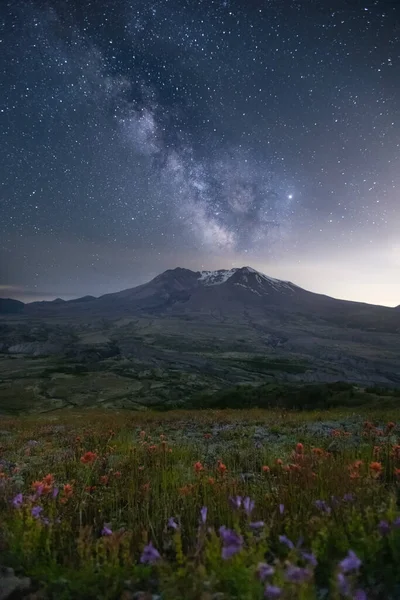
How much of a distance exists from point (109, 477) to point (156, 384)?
281 feet

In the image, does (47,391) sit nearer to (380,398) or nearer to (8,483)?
(380,398)

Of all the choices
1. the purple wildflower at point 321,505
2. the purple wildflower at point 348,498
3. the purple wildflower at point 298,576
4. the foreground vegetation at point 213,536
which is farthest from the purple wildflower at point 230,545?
the purple wildflower at point 348,498

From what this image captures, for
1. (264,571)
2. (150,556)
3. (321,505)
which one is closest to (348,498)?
(321,505)

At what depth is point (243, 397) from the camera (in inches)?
1786

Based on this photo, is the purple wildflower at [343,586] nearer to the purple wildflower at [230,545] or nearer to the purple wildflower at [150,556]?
the purple wildflower at [230,545]

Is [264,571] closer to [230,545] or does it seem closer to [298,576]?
[298,576]

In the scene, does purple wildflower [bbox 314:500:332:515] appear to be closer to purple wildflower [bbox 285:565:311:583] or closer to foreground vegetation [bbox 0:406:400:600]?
foreground vegetation [bbox 0:406:400:600]

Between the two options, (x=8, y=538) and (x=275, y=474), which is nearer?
(x=8, y=538)

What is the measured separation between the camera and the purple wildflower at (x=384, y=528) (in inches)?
107

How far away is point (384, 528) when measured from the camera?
2.74m

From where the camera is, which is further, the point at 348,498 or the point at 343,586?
the point at 348,498

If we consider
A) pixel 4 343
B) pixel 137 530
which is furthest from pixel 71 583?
pixel 4 343

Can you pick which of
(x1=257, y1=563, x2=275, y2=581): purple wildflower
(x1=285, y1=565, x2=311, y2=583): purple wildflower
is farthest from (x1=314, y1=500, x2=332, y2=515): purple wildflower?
(x1=285, y1=565, x2=311, y2=583): purple wildflower

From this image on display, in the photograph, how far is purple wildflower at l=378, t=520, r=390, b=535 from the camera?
2.71m
